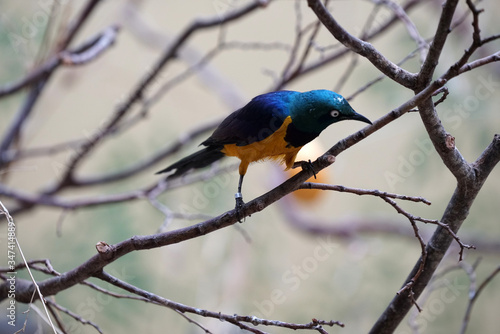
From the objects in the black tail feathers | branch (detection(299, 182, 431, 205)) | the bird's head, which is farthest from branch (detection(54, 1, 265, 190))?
branch (detection(299, 182, 431, 205))

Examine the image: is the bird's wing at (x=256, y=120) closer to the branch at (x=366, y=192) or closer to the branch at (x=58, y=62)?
the branch at (x=366, y=192)

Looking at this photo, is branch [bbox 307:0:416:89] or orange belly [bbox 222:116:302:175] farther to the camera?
orange belly [bbox 222:116:302:175]

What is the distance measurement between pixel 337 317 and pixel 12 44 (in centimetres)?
186

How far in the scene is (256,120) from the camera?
99 cm

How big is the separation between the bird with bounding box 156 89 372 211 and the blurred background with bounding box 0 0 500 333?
483mm

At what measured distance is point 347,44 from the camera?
61 centimetres

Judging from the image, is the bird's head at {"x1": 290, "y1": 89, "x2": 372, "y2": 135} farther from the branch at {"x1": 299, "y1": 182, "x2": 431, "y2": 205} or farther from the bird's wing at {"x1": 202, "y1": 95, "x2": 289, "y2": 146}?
the branch at {"x1": 299, "y1": 182, "x2": 431, "y2": 205}

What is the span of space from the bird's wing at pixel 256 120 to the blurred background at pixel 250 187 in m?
0.52

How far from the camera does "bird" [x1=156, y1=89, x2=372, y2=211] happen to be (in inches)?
36.2

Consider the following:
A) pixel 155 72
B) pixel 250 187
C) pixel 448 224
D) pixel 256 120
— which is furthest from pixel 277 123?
pixel 250 187

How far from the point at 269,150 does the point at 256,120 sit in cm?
8

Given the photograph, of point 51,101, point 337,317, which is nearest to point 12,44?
point 51,101

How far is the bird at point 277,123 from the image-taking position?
919mm

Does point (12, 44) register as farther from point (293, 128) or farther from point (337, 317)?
point (337, 317)
